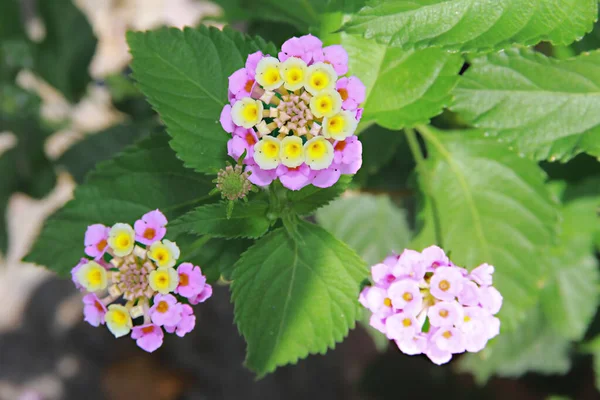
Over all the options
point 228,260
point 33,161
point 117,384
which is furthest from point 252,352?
point 117,384

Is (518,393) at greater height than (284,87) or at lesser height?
lesser

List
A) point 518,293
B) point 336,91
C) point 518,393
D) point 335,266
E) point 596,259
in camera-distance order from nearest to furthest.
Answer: point 336,91 < point 335,266 < point 518,293 < point 596,259 < point 518,393

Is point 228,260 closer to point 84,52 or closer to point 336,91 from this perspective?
point 336,91

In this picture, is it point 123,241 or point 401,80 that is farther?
point 401,80

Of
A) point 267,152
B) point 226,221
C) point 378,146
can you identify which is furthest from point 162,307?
point 378,146

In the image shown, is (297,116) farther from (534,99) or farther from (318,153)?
(534,99)

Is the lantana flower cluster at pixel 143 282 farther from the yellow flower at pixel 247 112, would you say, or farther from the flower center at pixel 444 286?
the flower center at pixel 444 286
